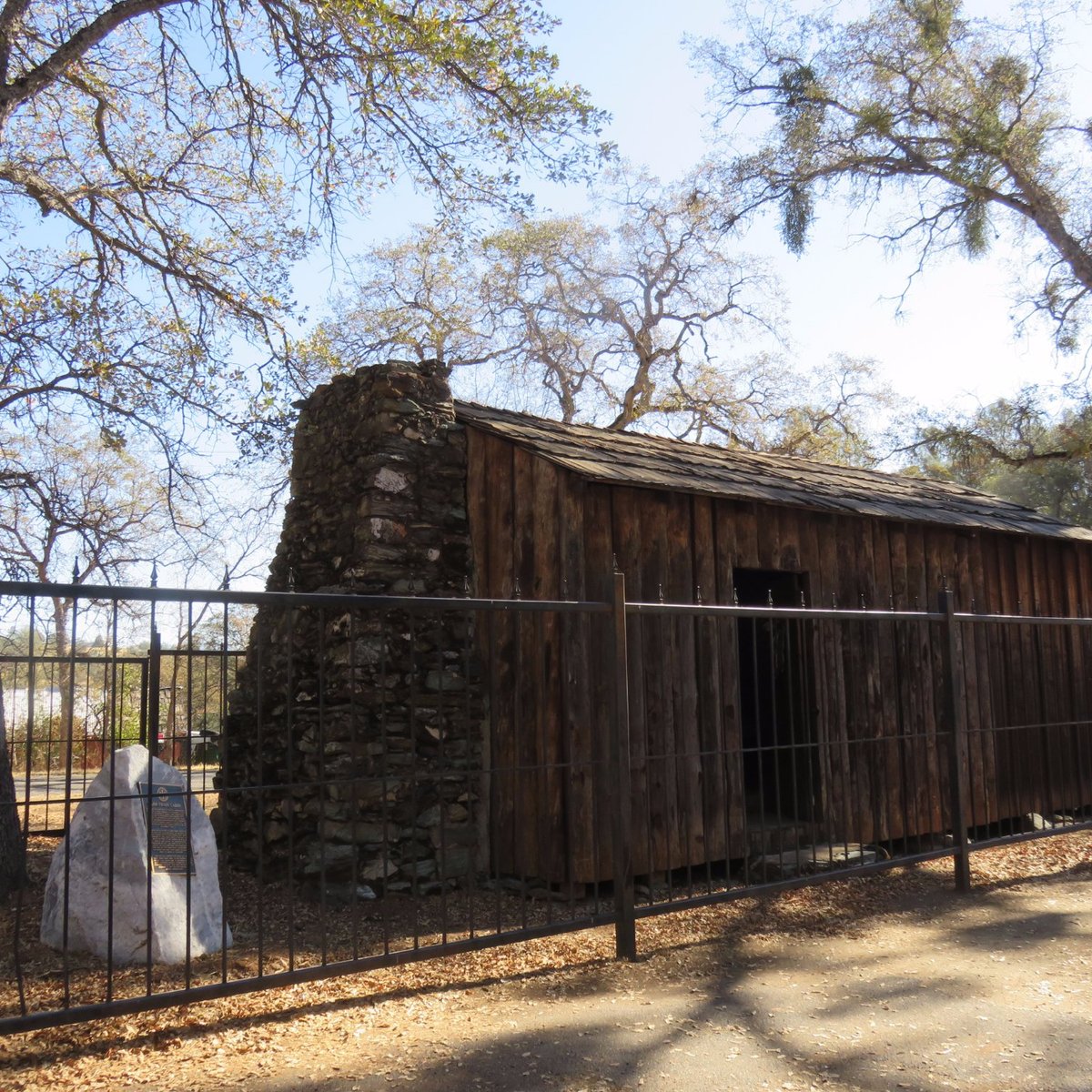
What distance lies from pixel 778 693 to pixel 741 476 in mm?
2317

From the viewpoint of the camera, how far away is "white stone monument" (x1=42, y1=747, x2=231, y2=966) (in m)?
5.78

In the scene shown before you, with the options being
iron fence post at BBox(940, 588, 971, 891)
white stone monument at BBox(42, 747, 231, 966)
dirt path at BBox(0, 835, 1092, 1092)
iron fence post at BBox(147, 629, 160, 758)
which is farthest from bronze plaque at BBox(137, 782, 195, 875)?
iron fence post at BBox(940, 588, 971, 891)

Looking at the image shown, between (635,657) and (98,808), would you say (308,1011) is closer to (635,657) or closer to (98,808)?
(98,808)

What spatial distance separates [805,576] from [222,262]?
23.4 ft

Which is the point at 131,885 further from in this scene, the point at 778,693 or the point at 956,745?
the point at 778,693

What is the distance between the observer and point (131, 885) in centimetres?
580

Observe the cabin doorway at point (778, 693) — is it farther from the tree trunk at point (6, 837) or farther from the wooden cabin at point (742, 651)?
the tree trunk at point (6, 837)

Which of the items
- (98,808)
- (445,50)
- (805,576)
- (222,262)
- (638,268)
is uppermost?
(638,268)

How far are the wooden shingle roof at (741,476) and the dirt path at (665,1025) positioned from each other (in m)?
3.58

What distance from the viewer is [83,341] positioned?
10773 millimetres

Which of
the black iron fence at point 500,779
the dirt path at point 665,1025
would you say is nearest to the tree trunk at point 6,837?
the black iron fence at point 500,779

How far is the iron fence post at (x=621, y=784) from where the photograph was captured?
547cm

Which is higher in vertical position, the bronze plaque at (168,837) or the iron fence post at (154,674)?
the iron fence post at (154,674)

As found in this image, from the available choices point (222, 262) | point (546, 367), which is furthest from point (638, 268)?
point (222, 262)
